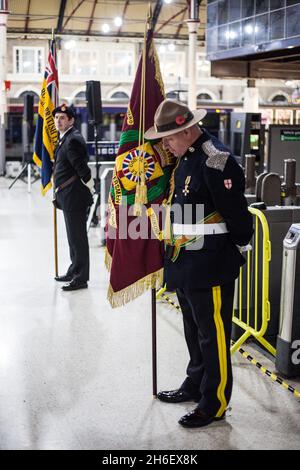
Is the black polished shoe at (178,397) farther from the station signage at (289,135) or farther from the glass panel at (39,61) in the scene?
the glass panel at (39,61)

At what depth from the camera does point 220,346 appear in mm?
3541

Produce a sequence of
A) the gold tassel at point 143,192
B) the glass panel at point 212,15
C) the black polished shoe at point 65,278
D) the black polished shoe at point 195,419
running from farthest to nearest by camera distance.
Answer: the glass panel at point 212,15 → the black polished shoe at point 65,278 → the gold tassel at point 143,192 → the black polished shoe at point 195,419

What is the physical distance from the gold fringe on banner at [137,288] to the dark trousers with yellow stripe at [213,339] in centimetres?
22

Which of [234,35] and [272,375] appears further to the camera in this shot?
[234,35]

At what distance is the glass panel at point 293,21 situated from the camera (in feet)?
58.6

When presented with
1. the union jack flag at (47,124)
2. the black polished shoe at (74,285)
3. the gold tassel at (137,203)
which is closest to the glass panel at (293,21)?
the union jack flag at (47,124)

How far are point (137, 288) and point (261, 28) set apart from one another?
1735 cm

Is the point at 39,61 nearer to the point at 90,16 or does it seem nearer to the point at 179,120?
the point at 90,16

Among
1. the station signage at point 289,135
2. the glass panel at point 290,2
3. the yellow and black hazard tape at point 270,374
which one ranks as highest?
the glass panel at point 290,2

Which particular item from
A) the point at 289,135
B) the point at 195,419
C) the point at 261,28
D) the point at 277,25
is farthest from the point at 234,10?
the point at 195,419

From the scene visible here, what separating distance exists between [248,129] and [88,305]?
22.3ft

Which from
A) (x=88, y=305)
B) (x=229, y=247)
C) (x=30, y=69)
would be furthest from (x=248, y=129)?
(x=30, y=69)

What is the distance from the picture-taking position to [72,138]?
6391mm
